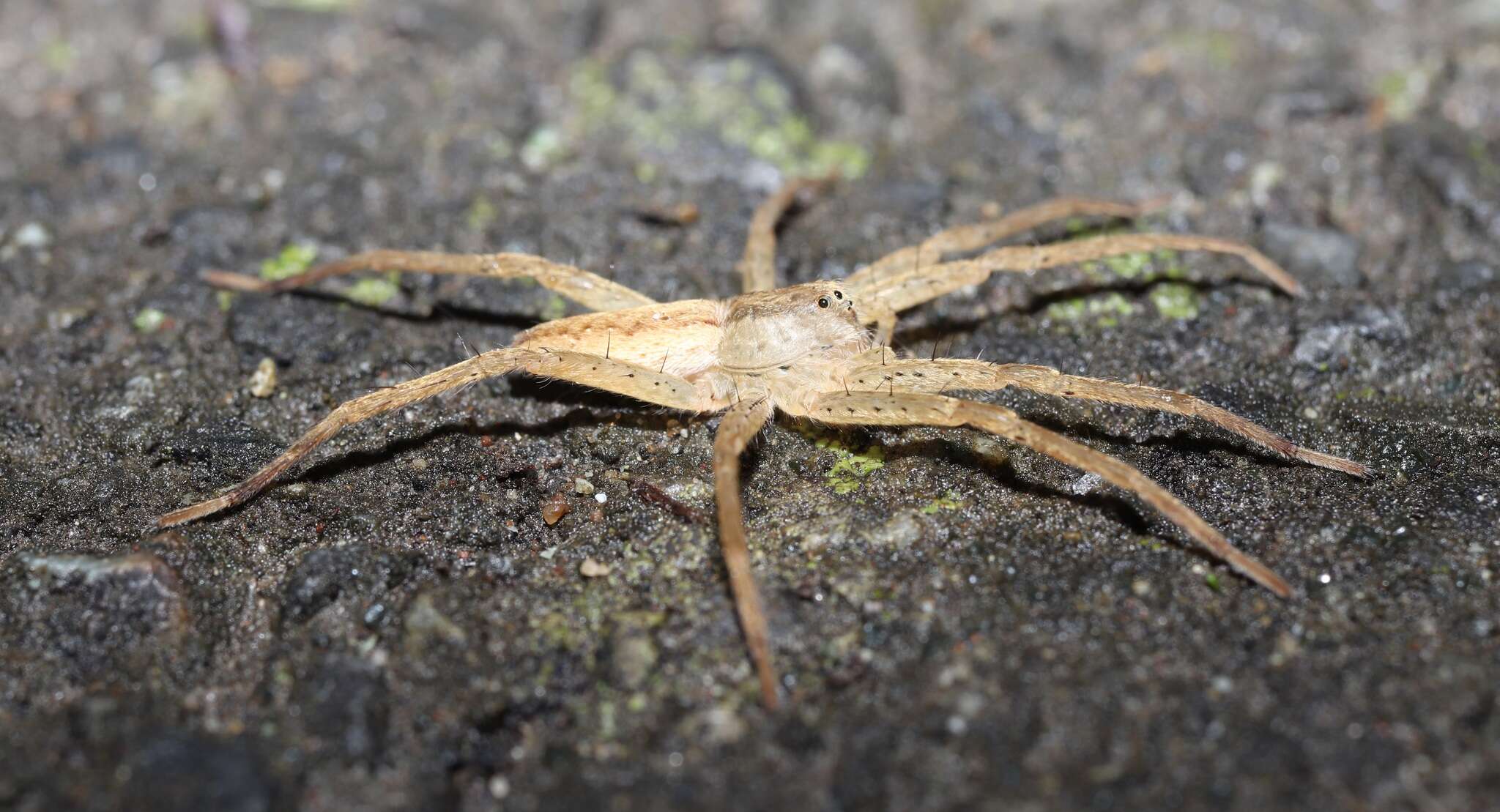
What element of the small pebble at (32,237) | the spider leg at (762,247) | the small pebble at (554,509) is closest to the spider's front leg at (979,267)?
the spider leg at (762,247)

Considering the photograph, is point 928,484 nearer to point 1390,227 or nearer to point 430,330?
point 430,330

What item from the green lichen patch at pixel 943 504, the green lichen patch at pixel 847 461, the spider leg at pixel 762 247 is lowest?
the green lichen patch at pixel 847 461

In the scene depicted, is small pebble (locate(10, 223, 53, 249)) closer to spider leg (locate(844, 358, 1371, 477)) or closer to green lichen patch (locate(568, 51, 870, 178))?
green lichen patch (locate(568, 51, 870, 178))

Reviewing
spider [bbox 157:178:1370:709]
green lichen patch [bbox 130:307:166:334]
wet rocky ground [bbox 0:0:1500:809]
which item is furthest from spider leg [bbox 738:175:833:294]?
green lichen patch [bbox 130:307:166:334]

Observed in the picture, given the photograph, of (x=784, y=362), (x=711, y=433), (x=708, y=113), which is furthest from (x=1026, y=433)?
(x=708, y=113)

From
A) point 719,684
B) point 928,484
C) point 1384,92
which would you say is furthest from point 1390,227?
point 719,684

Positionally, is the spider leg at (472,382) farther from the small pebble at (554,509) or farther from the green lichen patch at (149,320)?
the green lichen patch at (149,320)
